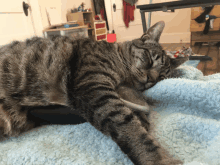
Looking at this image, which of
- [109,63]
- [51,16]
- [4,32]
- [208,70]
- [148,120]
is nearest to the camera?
[148,120]

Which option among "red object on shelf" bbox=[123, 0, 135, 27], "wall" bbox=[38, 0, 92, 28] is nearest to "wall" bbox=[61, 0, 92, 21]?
"wall" bbox=[38, 0, 92, 28]

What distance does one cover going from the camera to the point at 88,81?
796 millimetres

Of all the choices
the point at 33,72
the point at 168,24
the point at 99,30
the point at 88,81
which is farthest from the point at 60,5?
the point at 88,81

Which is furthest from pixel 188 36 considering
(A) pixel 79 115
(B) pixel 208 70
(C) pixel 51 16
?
(A) pixel 79 115

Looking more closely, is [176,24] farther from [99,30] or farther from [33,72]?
[33,72]

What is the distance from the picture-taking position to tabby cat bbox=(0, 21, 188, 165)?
65cm

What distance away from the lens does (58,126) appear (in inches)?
32.7

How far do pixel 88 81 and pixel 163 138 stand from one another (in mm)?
416

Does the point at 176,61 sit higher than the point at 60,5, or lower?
lower

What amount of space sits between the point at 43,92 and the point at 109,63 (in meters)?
0.38

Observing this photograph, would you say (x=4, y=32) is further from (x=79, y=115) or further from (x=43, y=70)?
(x=79, y=115)

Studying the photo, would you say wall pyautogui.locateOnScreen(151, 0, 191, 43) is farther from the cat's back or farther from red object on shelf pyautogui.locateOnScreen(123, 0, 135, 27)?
the cat's back

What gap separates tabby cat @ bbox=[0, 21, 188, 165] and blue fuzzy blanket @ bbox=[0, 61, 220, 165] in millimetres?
59

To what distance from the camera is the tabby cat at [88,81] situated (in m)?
0.65
